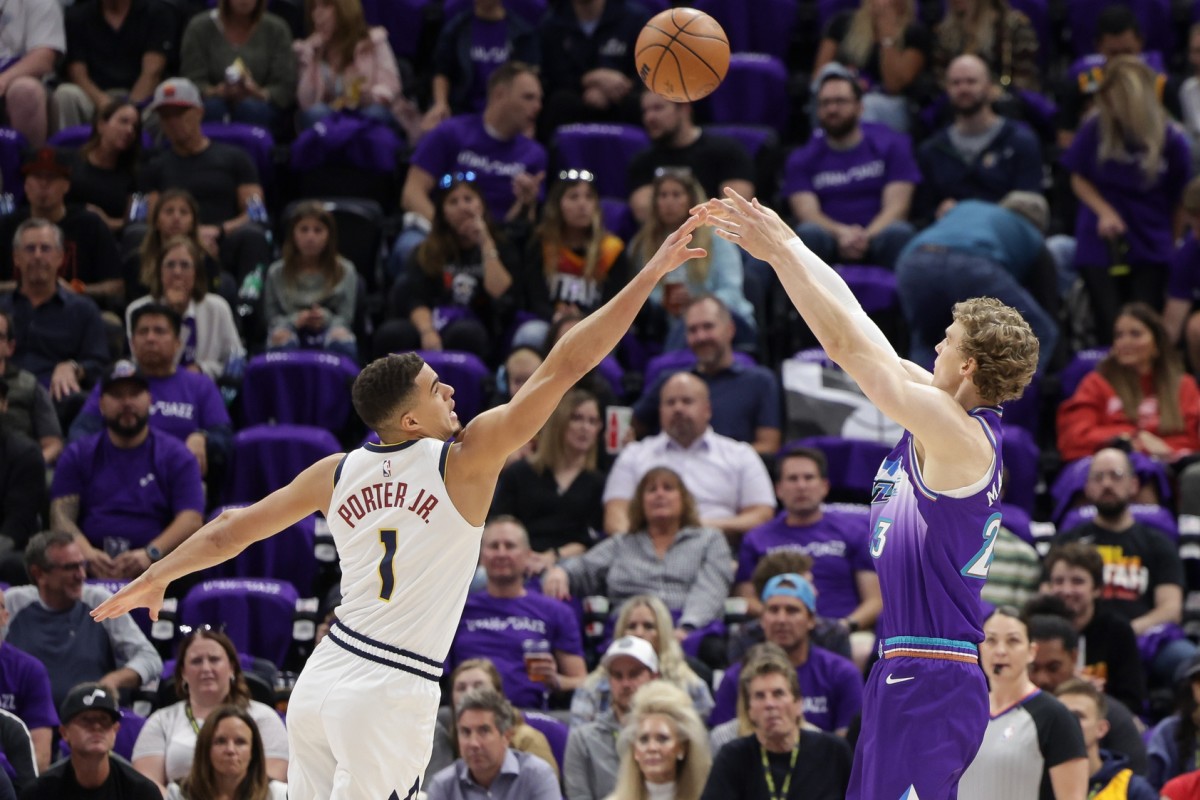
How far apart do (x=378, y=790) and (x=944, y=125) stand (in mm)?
10432

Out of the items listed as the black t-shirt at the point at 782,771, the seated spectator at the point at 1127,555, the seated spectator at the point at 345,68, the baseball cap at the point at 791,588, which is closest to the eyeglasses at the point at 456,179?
the seated spectator at the point at 345,68

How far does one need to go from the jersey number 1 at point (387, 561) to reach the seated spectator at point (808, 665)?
4.09 m

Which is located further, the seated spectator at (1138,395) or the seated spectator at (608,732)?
the seated spectator at (1138,395)

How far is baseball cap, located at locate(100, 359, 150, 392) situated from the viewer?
1160 cm

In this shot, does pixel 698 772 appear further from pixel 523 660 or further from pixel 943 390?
pixel 943 390

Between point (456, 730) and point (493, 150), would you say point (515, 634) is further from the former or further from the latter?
point (493, 150)

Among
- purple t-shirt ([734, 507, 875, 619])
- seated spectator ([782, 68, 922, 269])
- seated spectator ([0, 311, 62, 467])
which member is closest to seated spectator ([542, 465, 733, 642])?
purple t-shirt ([734, 507, 875, 619])

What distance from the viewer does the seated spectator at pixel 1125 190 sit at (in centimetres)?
1427

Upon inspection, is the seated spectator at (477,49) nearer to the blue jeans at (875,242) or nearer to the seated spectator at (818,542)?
the blue jeans at (875,242)

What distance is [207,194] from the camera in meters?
14.4

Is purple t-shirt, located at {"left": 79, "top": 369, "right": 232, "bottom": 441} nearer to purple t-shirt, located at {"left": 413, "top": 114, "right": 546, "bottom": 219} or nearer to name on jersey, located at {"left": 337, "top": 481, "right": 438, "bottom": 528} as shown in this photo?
purple t-shirt, located at {"left": 413, "top": 114, "right": 546, "bottom": 219}

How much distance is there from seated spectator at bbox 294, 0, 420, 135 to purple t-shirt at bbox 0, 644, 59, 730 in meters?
6.27

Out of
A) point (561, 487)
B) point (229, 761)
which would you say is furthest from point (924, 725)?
point (561, 487)

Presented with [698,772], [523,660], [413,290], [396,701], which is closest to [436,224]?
[413,290]
